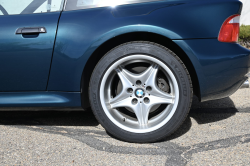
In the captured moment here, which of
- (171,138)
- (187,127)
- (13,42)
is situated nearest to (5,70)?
(13,42)

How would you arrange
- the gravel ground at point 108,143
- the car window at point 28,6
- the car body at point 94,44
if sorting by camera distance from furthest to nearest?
the car window at point 28,6, the car body at point 94,44, the gravel ground at point 108,143

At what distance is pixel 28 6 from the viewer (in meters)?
2.39

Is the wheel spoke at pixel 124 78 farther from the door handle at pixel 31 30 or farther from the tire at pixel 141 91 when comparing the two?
the door handle at pixel 31 30

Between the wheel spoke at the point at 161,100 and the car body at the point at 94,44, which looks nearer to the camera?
the car body at the point at 94,44

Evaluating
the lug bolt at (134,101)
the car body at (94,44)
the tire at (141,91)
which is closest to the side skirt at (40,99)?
the car body at (94,44)

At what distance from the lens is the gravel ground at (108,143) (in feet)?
6.45

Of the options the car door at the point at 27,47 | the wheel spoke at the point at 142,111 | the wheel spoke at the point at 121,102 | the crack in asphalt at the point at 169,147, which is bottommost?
the crack in asphalt at the point at 169,147

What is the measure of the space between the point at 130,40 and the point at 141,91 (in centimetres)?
46

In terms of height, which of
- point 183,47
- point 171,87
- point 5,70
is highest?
point 183,47

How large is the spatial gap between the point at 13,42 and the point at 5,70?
25 centimetres

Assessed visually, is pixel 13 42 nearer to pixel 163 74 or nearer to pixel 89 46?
pixel 89 46

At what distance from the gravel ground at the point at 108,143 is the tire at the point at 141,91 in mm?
150

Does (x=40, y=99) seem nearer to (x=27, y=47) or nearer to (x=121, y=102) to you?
(x=27, y=47)

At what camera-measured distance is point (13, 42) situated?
7.27 ft
